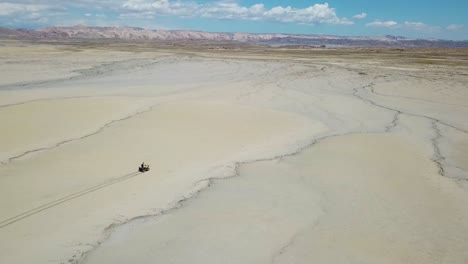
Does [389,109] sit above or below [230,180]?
above

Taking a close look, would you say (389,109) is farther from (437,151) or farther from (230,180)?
(230,180)

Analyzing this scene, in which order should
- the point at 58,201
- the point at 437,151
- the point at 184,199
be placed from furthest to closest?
the point at 437,151
the point at 184,199
the point at 58,201

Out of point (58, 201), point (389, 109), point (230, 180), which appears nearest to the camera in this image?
point (58, 201)

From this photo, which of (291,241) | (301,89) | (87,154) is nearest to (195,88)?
(301,89)

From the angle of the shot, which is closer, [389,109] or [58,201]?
[58,201]

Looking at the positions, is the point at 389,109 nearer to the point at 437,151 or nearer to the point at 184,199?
the point at 437,151

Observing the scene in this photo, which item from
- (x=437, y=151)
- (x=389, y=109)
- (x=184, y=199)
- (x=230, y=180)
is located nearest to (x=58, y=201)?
(x=184, y=199)

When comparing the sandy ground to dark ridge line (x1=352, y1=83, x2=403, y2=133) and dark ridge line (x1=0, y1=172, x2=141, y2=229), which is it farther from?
dark ridge line (x1=352, y1=83, x2=403, y2=133)

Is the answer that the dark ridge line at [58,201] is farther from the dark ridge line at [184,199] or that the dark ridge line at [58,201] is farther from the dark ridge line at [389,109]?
the dark ridge line at [389,109]

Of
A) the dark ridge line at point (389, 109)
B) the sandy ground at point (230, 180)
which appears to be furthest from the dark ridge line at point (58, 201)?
the dark ridge line at point (389, 109)

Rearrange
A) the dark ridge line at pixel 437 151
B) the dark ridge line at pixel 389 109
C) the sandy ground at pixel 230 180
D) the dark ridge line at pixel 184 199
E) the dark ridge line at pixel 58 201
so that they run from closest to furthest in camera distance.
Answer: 1. the dark ridge line at pixel 184 199
2. the sandy ground at pixel 230 180
3. the dark ridge line at pixel 58 201
4. the dark ridge line at pixel 437 151
5. the dark ridge line at pixel 389 109
